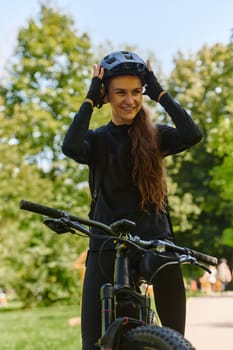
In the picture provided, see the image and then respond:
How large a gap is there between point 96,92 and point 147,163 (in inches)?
14.9

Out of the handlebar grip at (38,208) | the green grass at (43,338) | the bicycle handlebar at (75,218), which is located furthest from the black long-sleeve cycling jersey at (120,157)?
the green grass at (43,338)

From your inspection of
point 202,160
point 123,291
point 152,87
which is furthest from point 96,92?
point 202,160

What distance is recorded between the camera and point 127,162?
11.8 feet

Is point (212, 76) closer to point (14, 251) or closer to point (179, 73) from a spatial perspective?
point (179, 73)

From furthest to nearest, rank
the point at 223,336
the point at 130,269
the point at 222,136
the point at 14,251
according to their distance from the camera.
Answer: the point at 14,251, the point at 222,136, the point at 223,336, the point at 130,269

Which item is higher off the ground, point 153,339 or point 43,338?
point 43,338

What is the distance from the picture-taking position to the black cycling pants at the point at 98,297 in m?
3.36

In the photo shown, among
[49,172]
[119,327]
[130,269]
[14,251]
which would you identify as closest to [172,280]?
[130,269]

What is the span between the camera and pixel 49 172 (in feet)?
96.6

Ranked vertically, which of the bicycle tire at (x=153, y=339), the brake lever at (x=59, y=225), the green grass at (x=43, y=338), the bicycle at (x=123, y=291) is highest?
the green grass at (x=43, y=338)

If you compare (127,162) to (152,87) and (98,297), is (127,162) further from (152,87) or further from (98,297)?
(98,297)

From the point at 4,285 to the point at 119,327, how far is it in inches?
987

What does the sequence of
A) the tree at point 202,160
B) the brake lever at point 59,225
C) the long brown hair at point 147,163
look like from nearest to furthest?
the brake lever at point 59,225
the long brown hair at point 147,163
the tree at point 202,160

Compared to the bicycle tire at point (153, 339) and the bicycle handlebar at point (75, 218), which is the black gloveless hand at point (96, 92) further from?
the bicycle tire at point (153, 339)
